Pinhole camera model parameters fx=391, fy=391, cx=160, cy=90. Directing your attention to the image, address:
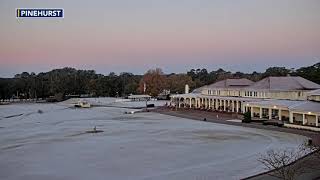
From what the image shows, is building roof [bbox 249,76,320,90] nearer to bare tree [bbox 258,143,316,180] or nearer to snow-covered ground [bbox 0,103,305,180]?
snow-covered ground [bbox 0,103,305,180]

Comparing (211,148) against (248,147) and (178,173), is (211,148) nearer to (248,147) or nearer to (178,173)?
(248,147)

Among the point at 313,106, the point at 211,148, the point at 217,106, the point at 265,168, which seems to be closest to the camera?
the point at 265,168

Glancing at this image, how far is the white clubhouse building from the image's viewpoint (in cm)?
3703

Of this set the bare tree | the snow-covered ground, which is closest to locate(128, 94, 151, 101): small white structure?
the snow-covered ground

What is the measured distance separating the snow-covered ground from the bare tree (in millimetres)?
742

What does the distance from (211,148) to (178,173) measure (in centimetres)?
738

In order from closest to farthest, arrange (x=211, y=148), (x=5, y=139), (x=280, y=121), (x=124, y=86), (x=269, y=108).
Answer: (x=211, y=148), (x=5, y=139), (x=280, y=121), (x=269, y=108), (x=124, y=86)

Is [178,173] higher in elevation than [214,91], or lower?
lower

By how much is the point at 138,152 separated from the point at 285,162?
29.7 feet

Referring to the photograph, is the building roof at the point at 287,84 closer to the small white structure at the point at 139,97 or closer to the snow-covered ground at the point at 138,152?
the snow-covered ground at the point at 138,152

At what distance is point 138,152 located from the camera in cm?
2455

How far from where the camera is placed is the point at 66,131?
119 ft

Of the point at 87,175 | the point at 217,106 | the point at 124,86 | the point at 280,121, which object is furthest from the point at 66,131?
the point at 124,86

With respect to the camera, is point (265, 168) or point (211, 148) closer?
point (265, 168)
